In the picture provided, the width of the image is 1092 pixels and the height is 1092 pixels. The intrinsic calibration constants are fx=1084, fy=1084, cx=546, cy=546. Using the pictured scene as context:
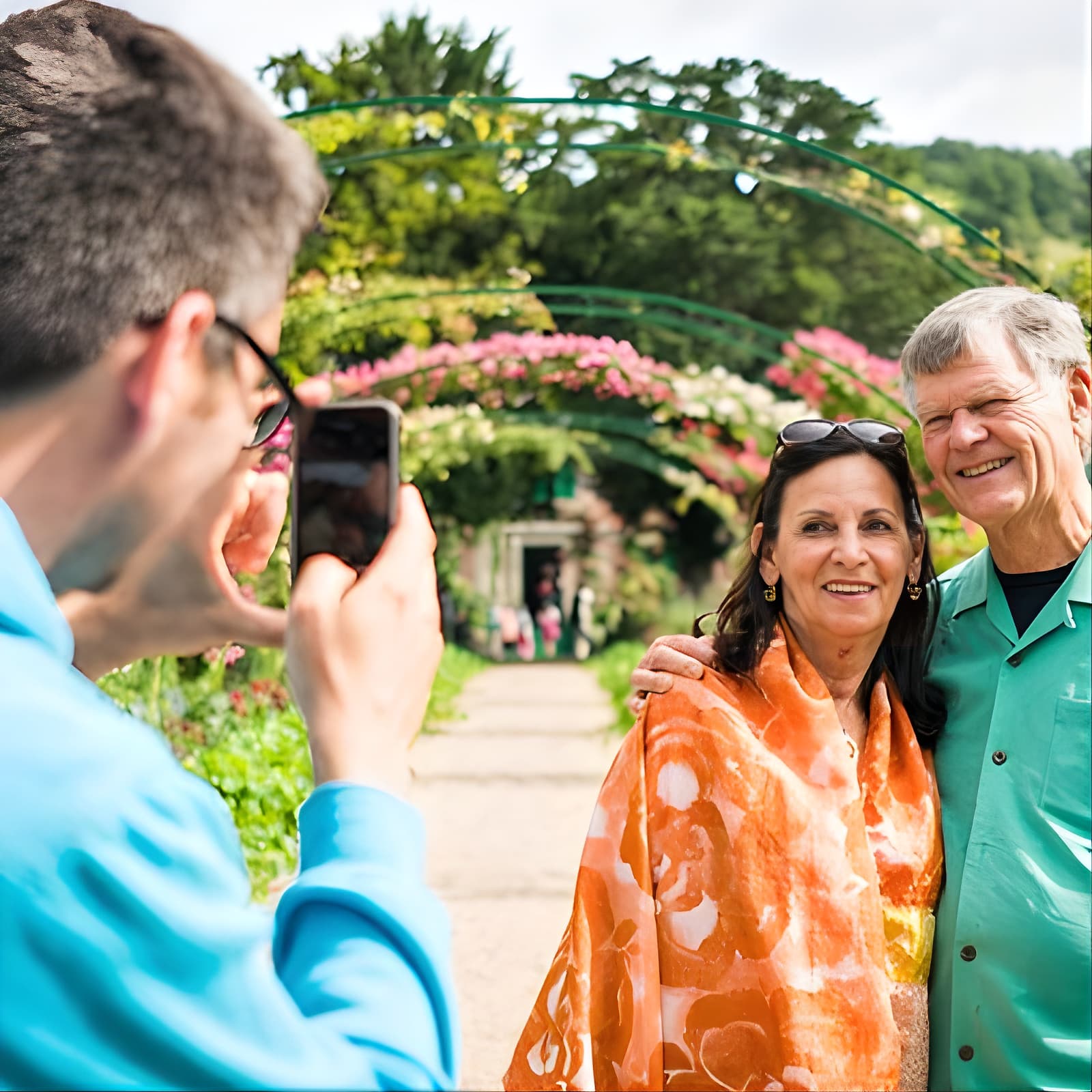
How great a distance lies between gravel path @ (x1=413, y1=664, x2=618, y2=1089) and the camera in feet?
13.3

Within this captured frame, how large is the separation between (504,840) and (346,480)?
17.8ft

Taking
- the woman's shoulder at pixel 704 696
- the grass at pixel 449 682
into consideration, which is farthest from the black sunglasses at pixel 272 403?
the grass at pixel 449 682

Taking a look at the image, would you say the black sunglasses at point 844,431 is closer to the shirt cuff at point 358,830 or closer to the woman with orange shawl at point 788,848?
the woman with orange shawl at point 788,848

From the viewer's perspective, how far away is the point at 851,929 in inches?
68.9

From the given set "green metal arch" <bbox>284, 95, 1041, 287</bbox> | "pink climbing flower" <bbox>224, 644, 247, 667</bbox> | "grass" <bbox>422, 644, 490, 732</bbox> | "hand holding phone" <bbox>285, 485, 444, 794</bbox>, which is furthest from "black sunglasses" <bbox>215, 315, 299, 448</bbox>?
"grass" <bbox>422, 644, 490, 732</bbox>

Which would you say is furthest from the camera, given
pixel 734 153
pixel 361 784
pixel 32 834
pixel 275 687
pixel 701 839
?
pixel 275 687

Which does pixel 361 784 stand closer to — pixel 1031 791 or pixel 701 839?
pixel 701 839

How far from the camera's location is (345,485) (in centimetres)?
95

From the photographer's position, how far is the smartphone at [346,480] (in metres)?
0.93

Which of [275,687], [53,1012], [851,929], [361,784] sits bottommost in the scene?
[275,687]

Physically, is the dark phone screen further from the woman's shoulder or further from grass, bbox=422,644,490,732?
grass, bbox=422,644,490,732

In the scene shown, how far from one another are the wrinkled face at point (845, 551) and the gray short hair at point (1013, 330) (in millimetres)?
234

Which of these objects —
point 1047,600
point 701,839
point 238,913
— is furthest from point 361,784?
point 1047,600

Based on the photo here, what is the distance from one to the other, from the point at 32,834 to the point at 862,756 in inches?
60.4
